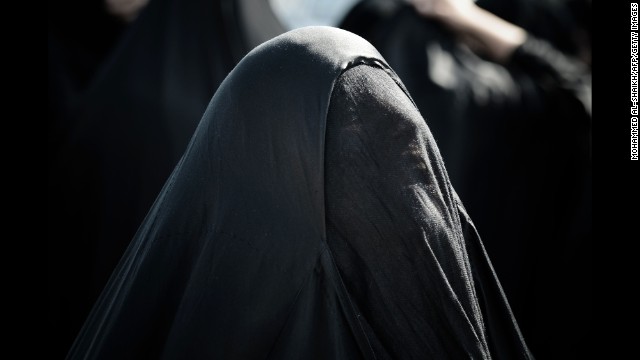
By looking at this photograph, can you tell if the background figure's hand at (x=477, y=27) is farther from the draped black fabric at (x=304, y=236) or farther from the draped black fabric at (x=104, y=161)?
the draped black fabric at (x=304, y=236)

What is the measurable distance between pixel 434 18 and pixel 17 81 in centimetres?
167

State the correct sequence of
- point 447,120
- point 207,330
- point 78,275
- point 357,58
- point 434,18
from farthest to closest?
1. point 434,18
2. point 447,120
3. point 78,275
4. point 357,58
5. point 207,330

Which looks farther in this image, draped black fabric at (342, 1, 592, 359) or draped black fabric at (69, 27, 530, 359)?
draped black fabric at (342, 1, 592, 359)

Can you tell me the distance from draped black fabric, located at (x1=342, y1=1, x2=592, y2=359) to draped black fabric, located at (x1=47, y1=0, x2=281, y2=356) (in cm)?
96

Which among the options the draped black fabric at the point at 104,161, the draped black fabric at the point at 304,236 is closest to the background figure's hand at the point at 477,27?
the draped black fabric at the point at 104,161

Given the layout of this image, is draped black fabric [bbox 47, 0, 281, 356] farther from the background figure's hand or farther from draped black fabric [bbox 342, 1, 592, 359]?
the background figure's hand

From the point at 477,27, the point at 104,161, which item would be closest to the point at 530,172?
the point at 477,27

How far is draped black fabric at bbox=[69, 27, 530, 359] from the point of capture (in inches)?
32.6

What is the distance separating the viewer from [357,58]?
939mm

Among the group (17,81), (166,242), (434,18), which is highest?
(434,18)

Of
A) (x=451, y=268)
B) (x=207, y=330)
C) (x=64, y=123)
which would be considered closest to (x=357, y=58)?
(x=451, y=268)

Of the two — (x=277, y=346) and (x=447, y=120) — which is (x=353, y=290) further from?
(x=447, y=120)

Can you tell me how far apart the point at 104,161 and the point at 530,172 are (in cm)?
158

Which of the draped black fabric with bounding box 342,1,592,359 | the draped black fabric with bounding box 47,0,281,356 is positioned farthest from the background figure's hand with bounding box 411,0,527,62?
the draped black fabric with bounding box 47,0,281,356
